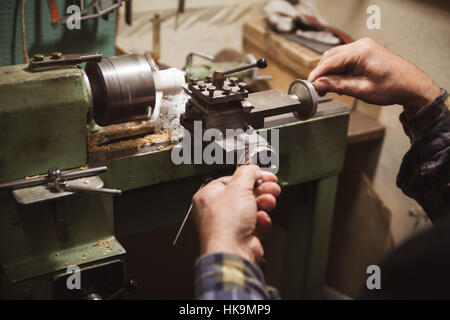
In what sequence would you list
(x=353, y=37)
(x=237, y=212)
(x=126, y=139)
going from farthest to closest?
(x=353, y=37)
(x=126, y=139)
(x=237, y=212)

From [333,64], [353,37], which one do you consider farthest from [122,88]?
[353,37]

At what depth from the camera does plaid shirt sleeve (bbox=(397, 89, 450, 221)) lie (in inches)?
45.8

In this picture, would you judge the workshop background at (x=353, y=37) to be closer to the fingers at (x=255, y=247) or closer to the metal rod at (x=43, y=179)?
the metal rod at (x=43, y=179)

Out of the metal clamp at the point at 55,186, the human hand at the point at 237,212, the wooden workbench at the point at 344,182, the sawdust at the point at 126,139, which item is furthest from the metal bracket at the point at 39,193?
the wooden workbench at the point at 344,182

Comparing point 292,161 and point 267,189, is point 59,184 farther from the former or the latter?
point 292,161

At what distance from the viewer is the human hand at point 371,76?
3.90ft

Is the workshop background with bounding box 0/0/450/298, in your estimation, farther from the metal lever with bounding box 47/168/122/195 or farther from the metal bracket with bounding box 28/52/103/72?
the metal lever with bounding box 47/168/122/195

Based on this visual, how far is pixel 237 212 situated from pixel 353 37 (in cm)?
Answer: 129

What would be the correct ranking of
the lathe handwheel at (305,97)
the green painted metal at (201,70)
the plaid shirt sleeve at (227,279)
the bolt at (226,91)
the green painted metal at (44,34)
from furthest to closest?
the green painted metal at (201,70) < the green painted metal at (44,34) < the lathe handwheel at (305,97) < the bolt at (226,91) < the plaid shirt sleeve at (227,279)

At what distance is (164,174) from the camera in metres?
1.12

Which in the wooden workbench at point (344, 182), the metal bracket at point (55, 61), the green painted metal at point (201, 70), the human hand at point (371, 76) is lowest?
the wooden workbench at point (344, 182)

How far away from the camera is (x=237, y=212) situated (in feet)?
2.87

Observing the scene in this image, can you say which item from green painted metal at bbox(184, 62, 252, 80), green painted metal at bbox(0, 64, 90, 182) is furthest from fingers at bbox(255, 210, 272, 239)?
green painted metal at bbox(184, 62, 252, 80)
